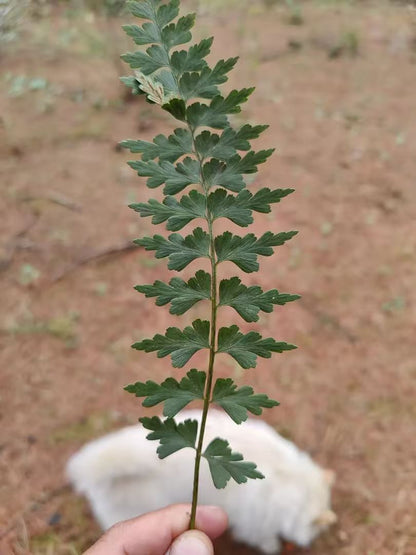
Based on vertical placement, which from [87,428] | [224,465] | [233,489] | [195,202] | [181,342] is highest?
[195,202]

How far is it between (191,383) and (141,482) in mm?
1685

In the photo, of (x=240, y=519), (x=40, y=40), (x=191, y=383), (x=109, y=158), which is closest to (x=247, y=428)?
(x=240, y=519)

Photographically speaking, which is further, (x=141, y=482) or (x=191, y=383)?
(x=141, y=482)

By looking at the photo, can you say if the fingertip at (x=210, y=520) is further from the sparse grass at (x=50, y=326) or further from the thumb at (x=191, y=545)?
the sparse grass at (x=50, y=326)

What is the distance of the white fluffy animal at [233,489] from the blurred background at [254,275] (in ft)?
0.44

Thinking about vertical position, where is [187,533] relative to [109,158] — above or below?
above

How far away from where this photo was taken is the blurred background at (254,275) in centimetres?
296

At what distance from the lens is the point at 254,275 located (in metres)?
4.09

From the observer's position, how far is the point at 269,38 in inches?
303

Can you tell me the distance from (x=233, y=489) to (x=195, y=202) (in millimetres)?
2001

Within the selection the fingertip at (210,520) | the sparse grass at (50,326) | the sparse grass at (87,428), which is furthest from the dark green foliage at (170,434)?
the sparse grass at (50,326)

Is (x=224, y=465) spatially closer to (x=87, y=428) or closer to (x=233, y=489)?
(x=233, y=489)

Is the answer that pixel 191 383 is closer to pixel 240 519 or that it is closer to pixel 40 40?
pixel 240 519

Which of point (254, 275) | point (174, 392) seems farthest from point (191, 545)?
point (254, 275)
